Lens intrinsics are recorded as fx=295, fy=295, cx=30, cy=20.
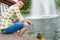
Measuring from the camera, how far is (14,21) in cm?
741

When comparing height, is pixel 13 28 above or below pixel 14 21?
below

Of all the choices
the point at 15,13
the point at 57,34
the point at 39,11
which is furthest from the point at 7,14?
the point at 39,11

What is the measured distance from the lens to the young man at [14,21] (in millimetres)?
7220

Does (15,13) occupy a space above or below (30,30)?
above

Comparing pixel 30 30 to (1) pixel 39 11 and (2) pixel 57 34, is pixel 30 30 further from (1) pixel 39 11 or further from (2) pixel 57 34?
(1) pixel 39 11

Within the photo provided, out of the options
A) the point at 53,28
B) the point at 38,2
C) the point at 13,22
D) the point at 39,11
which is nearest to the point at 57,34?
the point at 53,28

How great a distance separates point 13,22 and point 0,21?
1.59 ft

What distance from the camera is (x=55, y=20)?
9.96 meters

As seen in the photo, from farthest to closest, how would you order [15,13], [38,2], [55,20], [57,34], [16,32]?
1. [38,2]
2. [55,20]
3. [57,34]
4. [16,32]
5. [15,13]

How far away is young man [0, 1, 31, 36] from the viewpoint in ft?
23.7

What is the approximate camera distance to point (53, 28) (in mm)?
9312

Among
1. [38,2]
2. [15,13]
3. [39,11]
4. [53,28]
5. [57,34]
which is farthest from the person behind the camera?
[38,2]

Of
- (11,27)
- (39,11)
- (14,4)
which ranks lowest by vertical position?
(39,11)

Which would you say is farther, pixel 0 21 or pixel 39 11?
pixel 39 11
